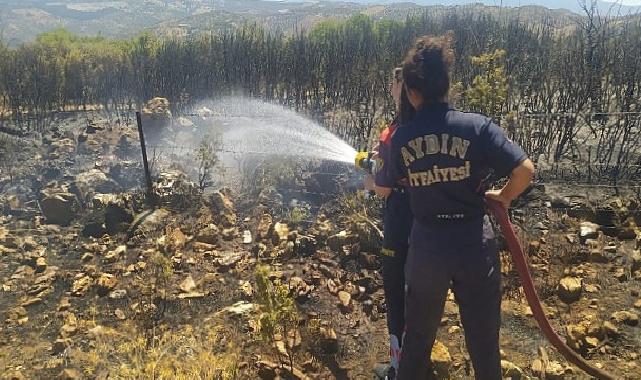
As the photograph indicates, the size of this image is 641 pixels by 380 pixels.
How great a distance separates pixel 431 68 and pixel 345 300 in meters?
2.10

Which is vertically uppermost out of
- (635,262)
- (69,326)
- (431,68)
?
(431,68)

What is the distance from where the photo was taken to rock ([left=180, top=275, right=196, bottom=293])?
151 inches

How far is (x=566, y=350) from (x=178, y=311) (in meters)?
2.60

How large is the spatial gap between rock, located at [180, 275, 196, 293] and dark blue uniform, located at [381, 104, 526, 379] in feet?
7.70

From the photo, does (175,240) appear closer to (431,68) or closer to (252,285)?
(252,285)

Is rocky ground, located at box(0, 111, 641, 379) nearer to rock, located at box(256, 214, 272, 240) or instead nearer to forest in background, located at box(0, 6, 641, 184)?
rock, located at box(256, 214, 272, 240)

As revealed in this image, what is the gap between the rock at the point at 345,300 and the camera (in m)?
3.41

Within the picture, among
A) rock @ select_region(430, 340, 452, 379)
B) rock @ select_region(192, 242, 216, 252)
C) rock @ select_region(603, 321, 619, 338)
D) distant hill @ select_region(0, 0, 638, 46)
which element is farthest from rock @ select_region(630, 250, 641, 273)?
distant hill @ select_region(0, 0, 638, 46)

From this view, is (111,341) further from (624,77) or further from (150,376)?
(624,77)

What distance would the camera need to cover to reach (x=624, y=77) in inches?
355

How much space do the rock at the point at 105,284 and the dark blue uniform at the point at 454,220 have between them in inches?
112

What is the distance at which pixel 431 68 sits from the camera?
1.78 metres

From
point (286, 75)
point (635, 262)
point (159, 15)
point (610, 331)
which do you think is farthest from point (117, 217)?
point (159, 15)

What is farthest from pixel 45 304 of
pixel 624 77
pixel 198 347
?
pixel 624 77
